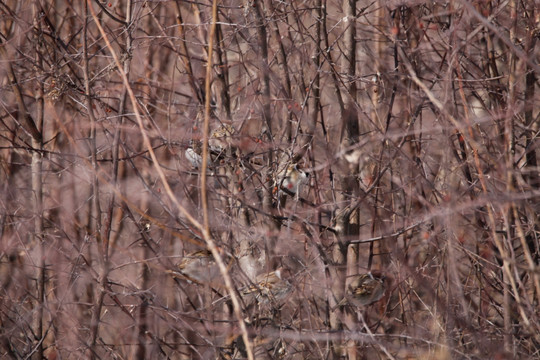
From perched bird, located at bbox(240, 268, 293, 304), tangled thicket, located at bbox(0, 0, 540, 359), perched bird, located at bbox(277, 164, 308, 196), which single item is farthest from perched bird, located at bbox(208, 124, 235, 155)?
perched bird, located at bbox(240, 268, 293, 304)

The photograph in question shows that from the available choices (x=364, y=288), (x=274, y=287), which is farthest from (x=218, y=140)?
(x=364, y=288)

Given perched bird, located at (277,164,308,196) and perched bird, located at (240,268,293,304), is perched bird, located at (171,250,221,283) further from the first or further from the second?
perched bird, located at (277,164,308,196)

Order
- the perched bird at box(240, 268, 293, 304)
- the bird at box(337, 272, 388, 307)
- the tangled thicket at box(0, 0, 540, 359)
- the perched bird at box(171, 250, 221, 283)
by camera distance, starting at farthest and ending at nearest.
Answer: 1. the bird at box(337, 272, 388, 307)
2. the perched bird at box(171, 250, 221, 283)
3. the perched bird at box(240, 268, 293, 304)
4. the tangled thicket at box(0, 0, 540, 359)

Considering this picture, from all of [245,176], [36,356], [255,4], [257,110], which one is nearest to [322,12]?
[255,4]

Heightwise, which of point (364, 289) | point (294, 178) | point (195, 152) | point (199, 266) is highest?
point (195, 152)

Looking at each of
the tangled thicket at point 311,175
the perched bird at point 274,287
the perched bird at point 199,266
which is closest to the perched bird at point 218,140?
the tangled thicket at point 311,175

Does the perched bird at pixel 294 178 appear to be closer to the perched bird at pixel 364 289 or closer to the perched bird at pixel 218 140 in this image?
the perched bird at pixel 218 140

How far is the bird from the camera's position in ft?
14.1

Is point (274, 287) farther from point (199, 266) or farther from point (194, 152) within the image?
point (194, 152)

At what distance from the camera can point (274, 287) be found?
393cm

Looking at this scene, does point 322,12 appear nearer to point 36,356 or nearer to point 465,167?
point 465,167

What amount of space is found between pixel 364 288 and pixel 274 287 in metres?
0.71

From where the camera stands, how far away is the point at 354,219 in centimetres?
484

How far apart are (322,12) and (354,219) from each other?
1.48 metres
